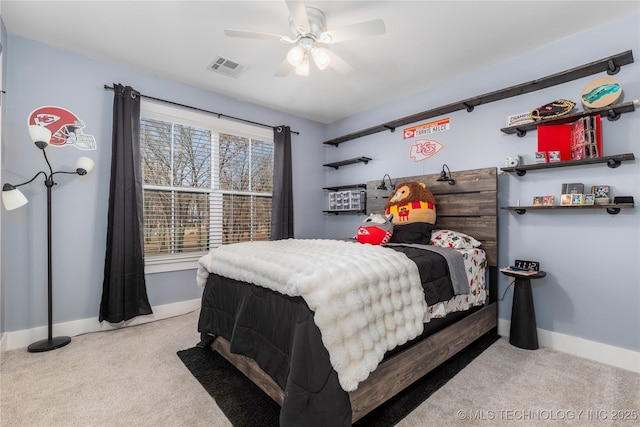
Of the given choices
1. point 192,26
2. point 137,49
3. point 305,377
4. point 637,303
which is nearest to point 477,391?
point 305,377

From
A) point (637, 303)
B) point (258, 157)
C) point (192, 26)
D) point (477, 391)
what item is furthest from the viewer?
point (258, 157)

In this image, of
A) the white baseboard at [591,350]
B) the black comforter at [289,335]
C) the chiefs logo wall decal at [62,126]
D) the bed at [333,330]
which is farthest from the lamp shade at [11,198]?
the white baseboard at [591,350]

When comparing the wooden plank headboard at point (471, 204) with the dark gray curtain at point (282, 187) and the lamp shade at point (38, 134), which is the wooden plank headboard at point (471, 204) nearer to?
the dark gray curtain at point (282, 187)

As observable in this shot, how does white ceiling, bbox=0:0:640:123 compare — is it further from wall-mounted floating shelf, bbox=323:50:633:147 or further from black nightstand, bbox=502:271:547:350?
black nightstand, bbox=502:271:547:350

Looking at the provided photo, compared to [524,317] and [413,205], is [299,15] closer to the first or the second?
[413,205]

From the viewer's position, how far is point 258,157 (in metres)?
3.99

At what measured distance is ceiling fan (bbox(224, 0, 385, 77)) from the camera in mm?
1812

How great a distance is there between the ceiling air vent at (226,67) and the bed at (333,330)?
6.20 feet

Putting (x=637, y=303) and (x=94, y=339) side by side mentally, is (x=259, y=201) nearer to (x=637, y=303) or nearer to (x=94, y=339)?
(x=94, y=339)

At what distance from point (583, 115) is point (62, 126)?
4.45 m

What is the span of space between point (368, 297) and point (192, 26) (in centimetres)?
247

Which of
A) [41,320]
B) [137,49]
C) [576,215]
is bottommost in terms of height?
[41,320]

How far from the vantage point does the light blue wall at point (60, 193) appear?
2.42 m

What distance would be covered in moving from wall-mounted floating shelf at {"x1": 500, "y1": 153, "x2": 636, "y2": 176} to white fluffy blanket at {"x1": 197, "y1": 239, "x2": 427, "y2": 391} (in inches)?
60.4
